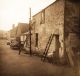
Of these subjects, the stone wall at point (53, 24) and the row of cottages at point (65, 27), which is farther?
the stone wall at point (53, 24)

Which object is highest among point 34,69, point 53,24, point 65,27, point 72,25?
point 53,24

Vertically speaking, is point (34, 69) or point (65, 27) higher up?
point (65, 27)

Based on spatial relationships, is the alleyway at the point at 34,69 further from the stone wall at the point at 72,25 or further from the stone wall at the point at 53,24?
the stone wall at the point at 72,25

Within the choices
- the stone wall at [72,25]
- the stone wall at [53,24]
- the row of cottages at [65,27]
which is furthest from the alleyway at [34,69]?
the stone wall at [72,25]

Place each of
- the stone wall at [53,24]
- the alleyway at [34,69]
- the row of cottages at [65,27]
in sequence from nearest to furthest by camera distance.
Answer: the alleyway at [34,69], the row of cottages at [65,27], the stone wall at [53,24]

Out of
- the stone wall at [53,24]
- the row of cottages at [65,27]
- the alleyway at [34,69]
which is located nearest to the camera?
the alleyway at [34,69]

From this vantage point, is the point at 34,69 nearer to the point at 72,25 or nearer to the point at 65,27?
the point at 65,27

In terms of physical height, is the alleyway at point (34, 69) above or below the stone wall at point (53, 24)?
below

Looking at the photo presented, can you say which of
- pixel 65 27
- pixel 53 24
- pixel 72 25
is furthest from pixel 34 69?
pixel 53 24

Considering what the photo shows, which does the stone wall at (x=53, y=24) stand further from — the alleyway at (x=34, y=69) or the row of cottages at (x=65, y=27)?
the alleyway at (x=34, y=69)

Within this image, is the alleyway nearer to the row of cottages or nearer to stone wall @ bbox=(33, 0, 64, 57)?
the row of cottages

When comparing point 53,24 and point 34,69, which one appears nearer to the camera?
point 34,69

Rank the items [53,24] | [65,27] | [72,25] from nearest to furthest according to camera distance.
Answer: [65,27] → [72,25] → [53,24]

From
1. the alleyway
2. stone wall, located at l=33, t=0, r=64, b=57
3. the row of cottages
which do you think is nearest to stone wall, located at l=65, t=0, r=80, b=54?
the row of cottages
